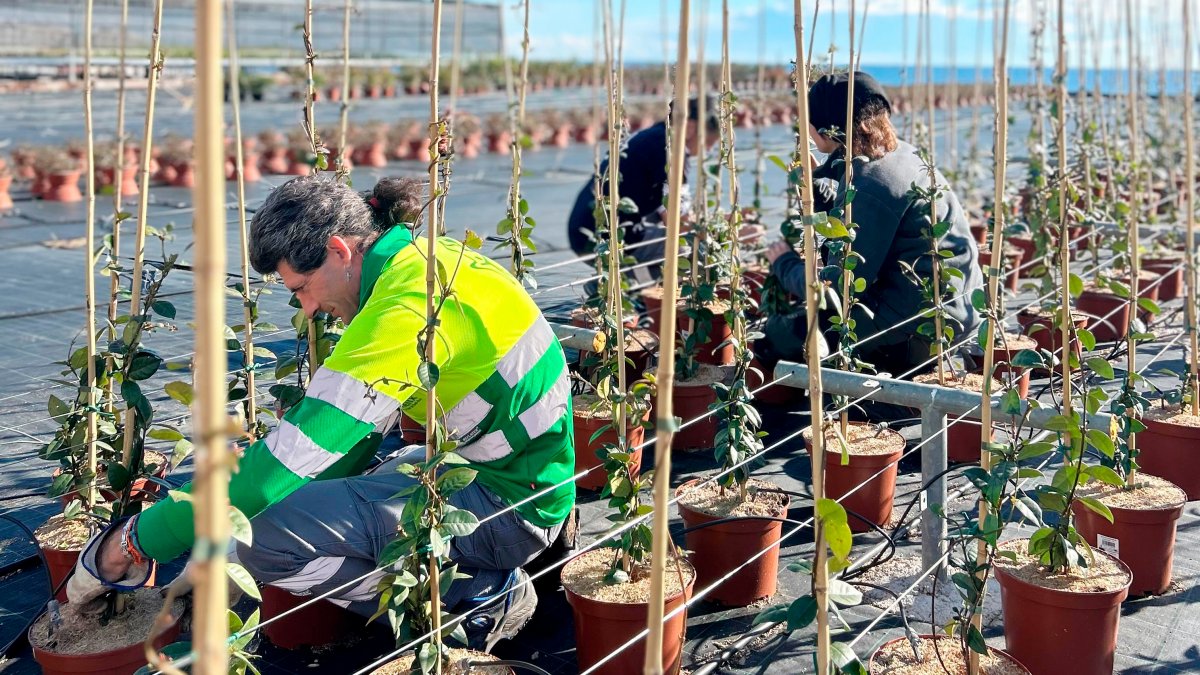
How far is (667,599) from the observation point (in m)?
1.99

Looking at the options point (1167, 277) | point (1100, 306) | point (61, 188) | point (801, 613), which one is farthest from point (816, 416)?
point (61, 188)

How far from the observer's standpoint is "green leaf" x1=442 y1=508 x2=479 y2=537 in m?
1.73

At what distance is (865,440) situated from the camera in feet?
9.31

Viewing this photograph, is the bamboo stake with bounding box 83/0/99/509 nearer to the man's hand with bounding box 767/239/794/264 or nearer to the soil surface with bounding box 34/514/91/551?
the soil surface with bounding box 34/514/91/551

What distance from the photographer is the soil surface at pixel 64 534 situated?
2203 millimetres

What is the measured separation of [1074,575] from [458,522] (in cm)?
117

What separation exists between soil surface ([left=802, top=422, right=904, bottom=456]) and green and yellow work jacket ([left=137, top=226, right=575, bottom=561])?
0.82 metres

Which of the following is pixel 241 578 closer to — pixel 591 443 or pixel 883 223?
pixel 591 443

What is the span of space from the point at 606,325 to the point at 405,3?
31895 mm

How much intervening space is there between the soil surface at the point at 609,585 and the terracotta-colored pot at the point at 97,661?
0.75 metres

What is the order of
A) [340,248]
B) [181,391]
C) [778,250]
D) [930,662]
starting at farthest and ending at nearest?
1. [778,250]
2. [340,248]
3. [930,662]
4. [181,391]

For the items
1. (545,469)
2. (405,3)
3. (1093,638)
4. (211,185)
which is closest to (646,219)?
(545,469)

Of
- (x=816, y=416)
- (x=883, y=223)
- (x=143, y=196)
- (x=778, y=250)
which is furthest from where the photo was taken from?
(x=778, y=250)

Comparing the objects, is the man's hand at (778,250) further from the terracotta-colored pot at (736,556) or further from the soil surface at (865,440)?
the terracotta-colored pot at (736,556)
